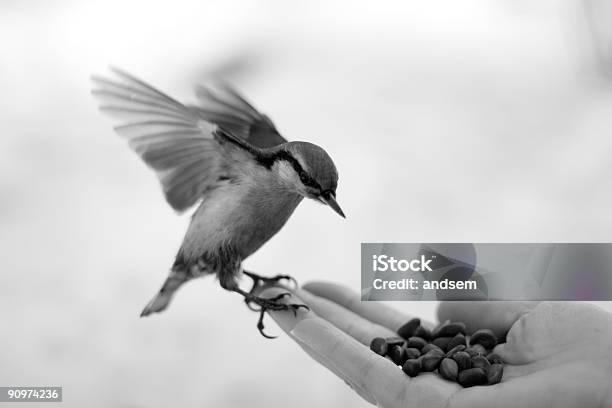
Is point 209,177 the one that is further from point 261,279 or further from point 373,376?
point 373,376

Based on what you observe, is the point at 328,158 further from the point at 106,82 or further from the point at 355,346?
the point at 106,82

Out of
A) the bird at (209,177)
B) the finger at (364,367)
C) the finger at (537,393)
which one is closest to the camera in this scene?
the finger at (537,393)

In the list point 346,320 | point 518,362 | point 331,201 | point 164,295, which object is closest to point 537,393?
point 518,362

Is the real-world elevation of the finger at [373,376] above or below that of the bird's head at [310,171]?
below

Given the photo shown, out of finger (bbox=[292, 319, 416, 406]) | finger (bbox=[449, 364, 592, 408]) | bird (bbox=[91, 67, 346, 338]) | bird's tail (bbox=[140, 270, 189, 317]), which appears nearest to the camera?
finger (bbox=[449, 364, 592, 408])

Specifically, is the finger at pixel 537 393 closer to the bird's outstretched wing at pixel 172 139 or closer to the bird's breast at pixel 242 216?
the bird's breast at pixel 242 216

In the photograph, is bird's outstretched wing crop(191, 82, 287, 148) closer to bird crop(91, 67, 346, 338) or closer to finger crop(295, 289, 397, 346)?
bird crop(91, 67, 346, 338)

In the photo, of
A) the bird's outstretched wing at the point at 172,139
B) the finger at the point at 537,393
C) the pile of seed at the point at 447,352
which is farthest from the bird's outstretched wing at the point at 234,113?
the finger at the point at 537,393

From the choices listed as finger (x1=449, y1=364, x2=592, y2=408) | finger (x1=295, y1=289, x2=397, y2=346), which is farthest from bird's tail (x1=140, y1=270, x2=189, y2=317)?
finger (x1=449, y1=364, x2=592, y2=408)
